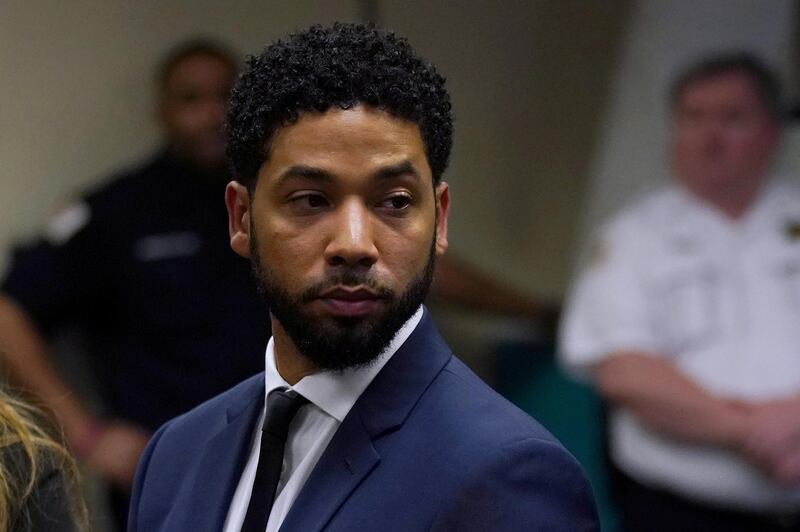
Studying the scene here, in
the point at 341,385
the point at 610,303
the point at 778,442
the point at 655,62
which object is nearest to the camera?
the point at 341,385

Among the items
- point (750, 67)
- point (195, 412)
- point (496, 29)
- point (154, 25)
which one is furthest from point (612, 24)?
point (195, 412)

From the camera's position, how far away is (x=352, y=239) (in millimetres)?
1086

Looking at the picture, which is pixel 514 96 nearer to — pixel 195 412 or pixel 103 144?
pixel 103 144

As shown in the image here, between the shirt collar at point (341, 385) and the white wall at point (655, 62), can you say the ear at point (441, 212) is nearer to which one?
the shirt collar at point (341, 385)

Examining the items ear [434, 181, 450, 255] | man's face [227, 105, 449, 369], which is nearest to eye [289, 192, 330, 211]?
man's face [227, 105, 449, 369]

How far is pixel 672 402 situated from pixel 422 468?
1481mm

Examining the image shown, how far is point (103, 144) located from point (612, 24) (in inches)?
48.0

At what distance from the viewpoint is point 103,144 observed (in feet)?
9.78

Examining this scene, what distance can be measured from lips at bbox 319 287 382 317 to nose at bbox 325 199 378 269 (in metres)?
0.02

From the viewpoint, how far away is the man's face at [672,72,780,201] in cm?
263

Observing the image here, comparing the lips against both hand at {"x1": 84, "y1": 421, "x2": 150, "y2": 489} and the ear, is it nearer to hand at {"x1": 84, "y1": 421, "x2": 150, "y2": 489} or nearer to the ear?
the ear

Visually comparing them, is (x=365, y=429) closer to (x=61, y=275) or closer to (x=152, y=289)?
(x=152, y=289)

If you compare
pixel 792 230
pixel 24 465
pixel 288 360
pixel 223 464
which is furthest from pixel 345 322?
pixel 792 230

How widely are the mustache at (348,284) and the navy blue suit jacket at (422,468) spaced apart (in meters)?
0.09
